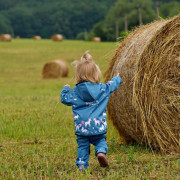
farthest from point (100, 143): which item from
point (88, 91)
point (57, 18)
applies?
point (57, 18)

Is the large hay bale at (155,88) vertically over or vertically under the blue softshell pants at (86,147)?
over

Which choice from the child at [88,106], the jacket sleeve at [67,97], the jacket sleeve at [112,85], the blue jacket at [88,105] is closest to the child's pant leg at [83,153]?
the child at [88,106]

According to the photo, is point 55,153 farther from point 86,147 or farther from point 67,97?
point 67,97

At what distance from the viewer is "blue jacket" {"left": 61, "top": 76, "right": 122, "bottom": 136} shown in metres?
4.28

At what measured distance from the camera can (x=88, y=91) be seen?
14.0 ft

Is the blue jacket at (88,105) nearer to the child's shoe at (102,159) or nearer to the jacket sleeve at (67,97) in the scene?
the jacket sleeve at (67,97)

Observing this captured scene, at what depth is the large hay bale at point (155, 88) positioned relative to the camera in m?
4.97

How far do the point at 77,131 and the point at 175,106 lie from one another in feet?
4.88

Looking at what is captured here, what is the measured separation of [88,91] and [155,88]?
119 cm

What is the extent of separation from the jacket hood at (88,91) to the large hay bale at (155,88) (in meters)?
0.79

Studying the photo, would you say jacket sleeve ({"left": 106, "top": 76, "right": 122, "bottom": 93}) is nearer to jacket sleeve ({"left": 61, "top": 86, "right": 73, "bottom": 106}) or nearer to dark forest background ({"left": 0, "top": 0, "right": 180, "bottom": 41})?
jacket sleeve ({"left": 61, "top": 86, "right": 73, "bottom": 106})

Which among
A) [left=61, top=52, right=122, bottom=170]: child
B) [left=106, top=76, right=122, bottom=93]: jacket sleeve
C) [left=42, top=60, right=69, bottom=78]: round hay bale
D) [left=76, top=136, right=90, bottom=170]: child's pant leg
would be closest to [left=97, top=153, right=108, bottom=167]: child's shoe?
[left=61, top=52, right=122, bottom=170]: child

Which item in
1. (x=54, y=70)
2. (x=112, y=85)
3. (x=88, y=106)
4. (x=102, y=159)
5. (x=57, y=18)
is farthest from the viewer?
(x=57, y=18)

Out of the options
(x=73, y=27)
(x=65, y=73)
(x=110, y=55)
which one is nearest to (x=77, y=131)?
(x=110, y=55)
